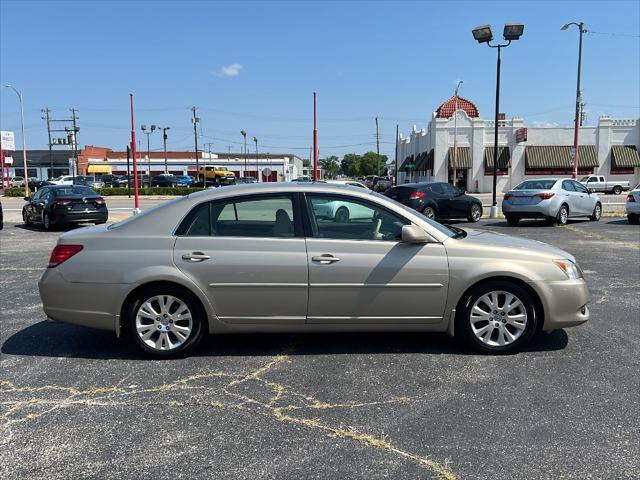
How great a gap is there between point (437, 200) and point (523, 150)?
3301 cm

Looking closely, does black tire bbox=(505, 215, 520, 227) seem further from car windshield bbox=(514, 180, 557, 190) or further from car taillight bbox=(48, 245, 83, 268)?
car taillight bbox=(48, 245, 83, 268)

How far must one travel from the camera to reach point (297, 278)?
15.6 ft

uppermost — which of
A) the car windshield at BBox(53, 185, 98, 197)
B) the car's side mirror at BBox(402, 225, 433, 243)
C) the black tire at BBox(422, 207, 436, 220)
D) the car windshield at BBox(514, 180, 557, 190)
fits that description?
the car windshield at BBox(514, 180, 557, 190)

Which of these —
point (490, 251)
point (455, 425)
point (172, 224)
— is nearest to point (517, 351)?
point (490, 251)

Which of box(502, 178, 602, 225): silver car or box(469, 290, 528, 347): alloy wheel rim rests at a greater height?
box(502, 178, 602, 225): silver car

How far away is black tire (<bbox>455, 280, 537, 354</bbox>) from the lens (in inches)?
191

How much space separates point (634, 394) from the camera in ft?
13.5

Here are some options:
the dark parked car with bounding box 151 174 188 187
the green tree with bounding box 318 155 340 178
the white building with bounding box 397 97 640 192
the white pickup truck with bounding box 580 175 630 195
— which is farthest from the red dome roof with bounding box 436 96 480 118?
the green tree with bounding box 318 155 340 178

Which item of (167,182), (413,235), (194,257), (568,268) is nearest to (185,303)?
(194,257)

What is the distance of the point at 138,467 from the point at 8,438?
1001mm

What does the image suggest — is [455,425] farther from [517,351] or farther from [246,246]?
[246,246]

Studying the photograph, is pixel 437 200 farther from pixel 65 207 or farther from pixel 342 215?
pixel 342 215

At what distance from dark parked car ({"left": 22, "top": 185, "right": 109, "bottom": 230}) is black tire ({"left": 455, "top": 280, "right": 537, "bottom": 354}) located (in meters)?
15.6

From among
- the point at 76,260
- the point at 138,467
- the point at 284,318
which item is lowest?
the point at 138,467
